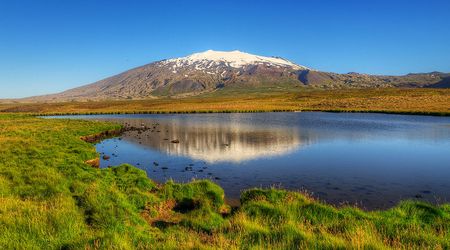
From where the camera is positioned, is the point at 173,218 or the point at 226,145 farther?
the point at 226,145

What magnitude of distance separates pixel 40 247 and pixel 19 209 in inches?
142

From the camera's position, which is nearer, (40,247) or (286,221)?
(40,247)

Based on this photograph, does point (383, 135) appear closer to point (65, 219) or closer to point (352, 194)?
point (352, 194)

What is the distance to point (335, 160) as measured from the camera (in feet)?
110

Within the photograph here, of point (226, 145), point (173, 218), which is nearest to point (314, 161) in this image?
point (226, 145)

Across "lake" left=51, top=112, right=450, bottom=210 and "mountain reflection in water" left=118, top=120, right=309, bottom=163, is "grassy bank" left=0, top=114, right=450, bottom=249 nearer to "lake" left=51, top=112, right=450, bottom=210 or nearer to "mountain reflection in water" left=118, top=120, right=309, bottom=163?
"lake" left=51, top=112, right=450, bottom=210

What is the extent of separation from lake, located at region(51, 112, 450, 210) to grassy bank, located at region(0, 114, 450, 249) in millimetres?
4471

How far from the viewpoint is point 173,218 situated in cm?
1540

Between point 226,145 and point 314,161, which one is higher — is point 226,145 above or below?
above

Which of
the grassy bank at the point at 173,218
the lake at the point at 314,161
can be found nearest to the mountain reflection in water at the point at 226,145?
the lake at the point at 314,161

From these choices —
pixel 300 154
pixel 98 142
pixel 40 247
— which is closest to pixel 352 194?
pixel 300 154

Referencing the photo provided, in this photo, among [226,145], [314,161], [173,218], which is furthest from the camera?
[226,145]

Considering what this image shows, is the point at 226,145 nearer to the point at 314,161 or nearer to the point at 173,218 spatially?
the point at 314,161

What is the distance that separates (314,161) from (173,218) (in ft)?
68.6
